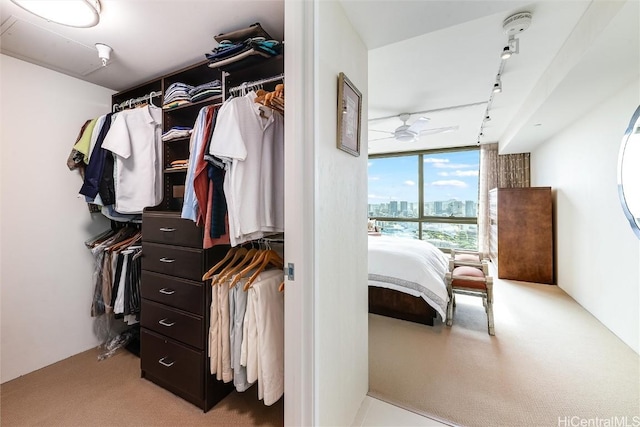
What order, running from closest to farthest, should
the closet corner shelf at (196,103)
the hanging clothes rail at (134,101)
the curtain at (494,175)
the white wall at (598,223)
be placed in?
the closet corner shelf at (196,103) → the hanging clothes rail at (134,101) → the white wall at (598,223) → the curtain at (494,175)

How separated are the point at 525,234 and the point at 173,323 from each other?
4.61m

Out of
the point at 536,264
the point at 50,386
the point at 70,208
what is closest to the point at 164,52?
the point at 70,208

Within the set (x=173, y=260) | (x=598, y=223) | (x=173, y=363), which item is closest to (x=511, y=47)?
(x=598, y=223)

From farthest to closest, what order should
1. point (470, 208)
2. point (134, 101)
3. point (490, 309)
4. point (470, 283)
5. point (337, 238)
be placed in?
point (470, 208)
point (470, 283)
point (490, 309)
point (134, 101)
point (337, 238)

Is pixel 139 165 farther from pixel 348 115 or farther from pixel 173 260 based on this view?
pixel 348 115

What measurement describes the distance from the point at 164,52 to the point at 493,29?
228 cm

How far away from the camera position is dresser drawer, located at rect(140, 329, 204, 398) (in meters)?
1.52

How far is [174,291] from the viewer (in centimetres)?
158

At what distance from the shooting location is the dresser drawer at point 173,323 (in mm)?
1507

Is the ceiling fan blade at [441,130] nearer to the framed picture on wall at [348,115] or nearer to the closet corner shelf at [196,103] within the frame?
the framed picture on wall at [348,115]

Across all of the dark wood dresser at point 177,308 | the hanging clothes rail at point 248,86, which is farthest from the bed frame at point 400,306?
the hanging clothes rail at point 248,86

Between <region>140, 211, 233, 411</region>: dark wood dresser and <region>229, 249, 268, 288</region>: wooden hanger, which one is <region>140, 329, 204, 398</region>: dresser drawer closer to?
<region>140, 211, 233, 411</region>: dark wood dresser

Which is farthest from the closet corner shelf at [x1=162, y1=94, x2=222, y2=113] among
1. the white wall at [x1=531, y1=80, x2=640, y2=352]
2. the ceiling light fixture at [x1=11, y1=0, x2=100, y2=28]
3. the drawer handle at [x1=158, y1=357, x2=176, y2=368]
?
the white wall at [x1=531, y1=80, x2=640, y2=352]

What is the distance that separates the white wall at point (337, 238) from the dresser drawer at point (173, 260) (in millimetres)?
789
